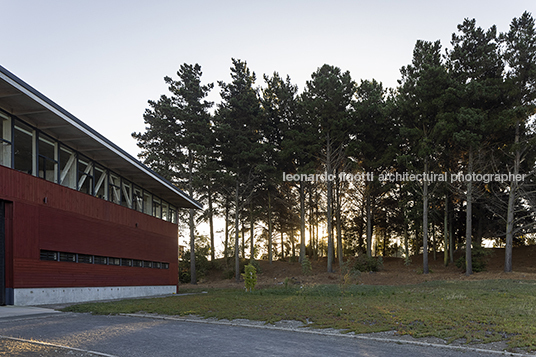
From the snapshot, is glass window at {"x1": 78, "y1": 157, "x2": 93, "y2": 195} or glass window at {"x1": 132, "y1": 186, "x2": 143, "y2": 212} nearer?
glass window at {"x1": 78, "y1": 157, "x2": 93, "y2": 195}

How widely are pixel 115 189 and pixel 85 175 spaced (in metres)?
3.12

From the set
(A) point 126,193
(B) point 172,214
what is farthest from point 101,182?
(B) point 172,214

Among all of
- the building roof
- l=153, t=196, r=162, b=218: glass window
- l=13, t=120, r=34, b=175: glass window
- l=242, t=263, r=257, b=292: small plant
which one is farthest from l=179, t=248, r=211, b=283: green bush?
l=13, t=120, r=34, b=175: glass window

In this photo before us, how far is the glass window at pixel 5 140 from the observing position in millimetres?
14492

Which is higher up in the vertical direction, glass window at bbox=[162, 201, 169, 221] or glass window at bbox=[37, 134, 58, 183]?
glass window at bbox=[37, 134, 58, 183]

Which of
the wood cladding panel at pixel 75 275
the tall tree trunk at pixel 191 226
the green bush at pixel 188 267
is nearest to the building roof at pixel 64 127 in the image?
the wood cladding panel at pixel 75 275

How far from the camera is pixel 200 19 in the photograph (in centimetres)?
1853

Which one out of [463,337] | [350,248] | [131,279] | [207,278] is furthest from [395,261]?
[463,337]

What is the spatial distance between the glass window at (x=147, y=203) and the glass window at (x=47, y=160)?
9.44m

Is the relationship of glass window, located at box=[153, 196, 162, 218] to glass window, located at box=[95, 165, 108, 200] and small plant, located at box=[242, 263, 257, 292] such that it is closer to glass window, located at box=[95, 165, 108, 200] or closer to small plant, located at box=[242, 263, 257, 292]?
glass window, located at box=[95, 165, 108, 200]

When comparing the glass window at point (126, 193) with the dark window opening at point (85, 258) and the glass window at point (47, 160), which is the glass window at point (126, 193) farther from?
the glass window at point (47, 160)

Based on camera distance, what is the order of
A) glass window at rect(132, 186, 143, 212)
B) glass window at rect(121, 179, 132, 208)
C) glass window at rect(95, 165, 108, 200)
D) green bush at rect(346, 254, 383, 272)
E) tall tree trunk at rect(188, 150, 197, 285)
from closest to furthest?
glass window at rect(95, 165, 108, 200)
glass window at rect(121, 179, 132, 208)
glass window at rect(132, 186, 143, 212)
green bush at rect(346, 254, 383, 272)
tall tree trunk at rect(188, 150, 197, 285)

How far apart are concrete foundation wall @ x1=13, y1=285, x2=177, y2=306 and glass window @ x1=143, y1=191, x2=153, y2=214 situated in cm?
484

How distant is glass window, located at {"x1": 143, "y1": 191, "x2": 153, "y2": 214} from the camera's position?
2684 centimetres
